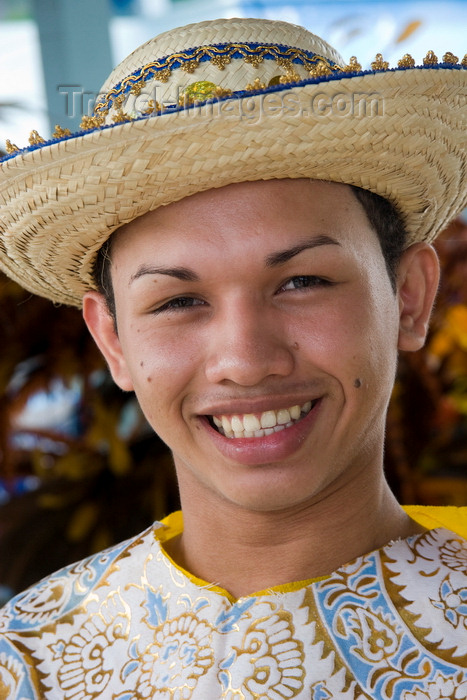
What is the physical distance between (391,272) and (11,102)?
1.97 metres

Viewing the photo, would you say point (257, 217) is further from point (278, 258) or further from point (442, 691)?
point (442, 691)

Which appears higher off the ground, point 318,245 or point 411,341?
point 318,245

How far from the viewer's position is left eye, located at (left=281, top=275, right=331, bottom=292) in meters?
1.51

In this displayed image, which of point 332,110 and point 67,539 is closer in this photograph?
point 332,110

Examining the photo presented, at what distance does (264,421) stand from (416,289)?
43 cm

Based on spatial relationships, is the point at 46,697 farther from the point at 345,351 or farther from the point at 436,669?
the point at 345,351

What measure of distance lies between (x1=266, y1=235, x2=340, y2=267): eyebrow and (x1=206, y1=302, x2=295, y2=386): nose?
0.08 m

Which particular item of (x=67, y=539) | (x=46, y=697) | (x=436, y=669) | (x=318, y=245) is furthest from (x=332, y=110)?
(x=67, y=539)

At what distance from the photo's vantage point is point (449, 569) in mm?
1589

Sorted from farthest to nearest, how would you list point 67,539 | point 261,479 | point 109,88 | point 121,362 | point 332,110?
point 67,539 < point 121,362 < point 109,88 < point 261,479 < point 332,110

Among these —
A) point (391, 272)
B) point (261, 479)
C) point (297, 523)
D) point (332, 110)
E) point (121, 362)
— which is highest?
point (332, 110)

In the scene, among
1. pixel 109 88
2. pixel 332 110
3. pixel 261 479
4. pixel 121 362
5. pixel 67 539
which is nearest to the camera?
pixel 332 110

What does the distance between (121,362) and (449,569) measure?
0.71 m

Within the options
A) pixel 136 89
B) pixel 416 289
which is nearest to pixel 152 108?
pixel 136 89
